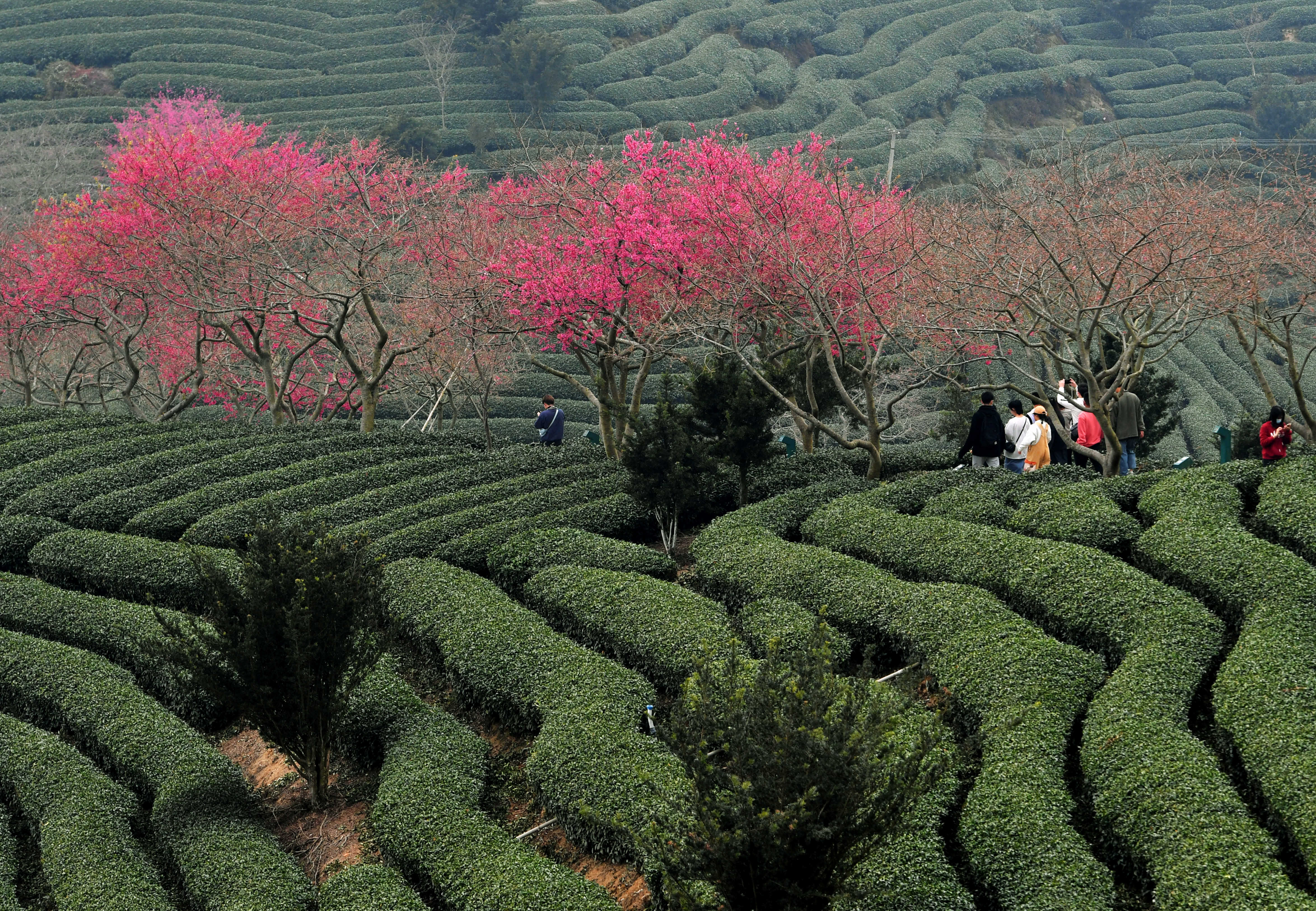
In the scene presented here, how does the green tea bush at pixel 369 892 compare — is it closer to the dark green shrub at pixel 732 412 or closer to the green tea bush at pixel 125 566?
the green tea bush at pixel 125 566

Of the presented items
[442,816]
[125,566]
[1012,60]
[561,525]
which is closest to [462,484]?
[561,525]

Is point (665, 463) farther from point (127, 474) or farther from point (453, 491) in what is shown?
point (127, 474)

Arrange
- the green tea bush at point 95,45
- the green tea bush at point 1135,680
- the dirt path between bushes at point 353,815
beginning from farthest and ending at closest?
the green tea bush at point 95,45 < the dirt path between bushes at point 353,815 < the green tea bush at point 1135,680

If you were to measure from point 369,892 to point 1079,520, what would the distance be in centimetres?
910

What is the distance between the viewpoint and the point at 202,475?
62.4 feet

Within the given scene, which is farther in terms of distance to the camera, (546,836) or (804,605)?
(804,605)

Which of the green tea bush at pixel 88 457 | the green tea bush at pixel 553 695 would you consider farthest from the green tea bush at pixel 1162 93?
the green tea bush at pixel 553 695

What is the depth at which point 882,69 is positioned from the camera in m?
67.6

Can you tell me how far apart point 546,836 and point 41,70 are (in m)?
61.2

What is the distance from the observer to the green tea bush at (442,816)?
8.66 m

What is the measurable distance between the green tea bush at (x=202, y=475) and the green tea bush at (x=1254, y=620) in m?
13.7

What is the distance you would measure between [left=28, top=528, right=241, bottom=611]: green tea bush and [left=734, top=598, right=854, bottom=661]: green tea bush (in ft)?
23.0

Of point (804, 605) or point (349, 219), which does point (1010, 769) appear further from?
point (349, 219)

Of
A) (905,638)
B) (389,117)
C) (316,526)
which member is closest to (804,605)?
(905,638)
